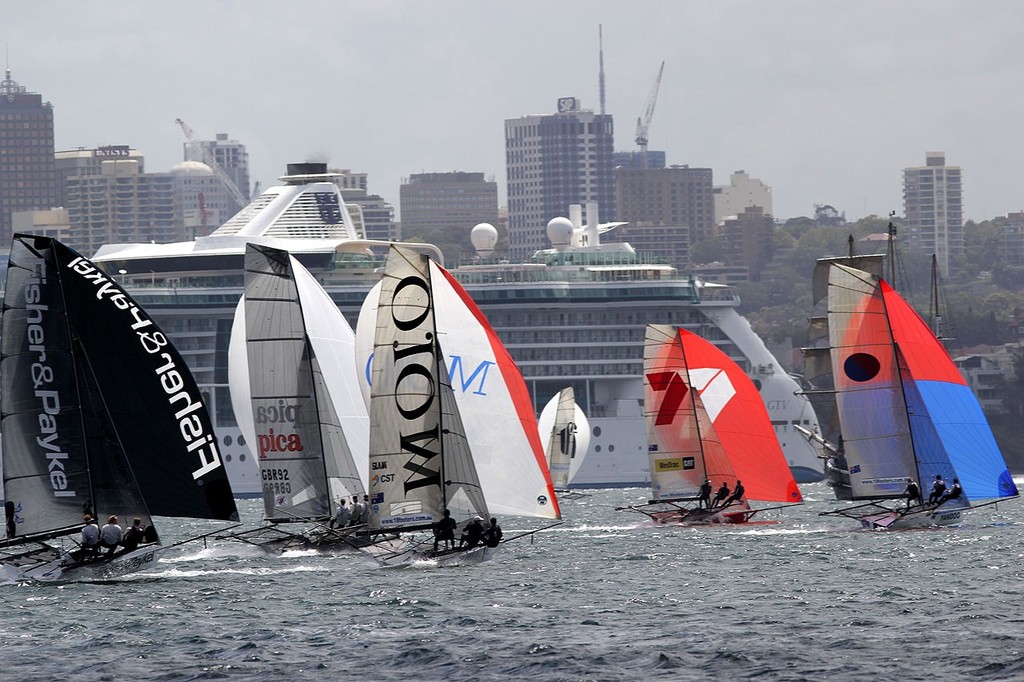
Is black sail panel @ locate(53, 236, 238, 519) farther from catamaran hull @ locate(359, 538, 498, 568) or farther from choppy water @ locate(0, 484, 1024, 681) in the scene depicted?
catamaran hull @ locate(359, 538, 498, 568)

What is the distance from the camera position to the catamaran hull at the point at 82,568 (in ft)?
95.7

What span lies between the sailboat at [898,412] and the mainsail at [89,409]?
41.4ft

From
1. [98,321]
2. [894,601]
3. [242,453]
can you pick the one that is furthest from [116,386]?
[242,453]

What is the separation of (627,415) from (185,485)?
4772 cm

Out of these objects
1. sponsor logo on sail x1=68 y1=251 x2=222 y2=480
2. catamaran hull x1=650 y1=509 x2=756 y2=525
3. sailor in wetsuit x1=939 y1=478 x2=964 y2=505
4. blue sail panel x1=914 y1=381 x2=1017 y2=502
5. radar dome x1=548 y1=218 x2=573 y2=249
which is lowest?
catamaran hull x1=650 y1=509 x2=756 y2=525

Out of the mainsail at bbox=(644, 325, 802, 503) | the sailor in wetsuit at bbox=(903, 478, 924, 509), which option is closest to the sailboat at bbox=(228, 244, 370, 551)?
the mainsail at bbox=(644, 325, 802, 503)

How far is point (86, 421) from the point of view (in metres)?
29.7

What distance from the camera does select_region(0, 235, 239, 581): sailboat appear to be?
2944 centimetres

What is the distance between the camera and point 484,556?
3097cm

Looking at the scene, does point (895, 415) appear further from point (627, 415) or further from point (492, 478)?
point (627, 415)

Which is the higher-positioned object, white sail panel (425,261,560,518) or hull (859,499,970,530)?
white sail panel (425,261,560,518)

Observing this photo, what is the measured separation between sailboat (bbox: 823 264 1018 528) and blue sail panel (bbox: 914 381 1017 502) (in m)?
0.02

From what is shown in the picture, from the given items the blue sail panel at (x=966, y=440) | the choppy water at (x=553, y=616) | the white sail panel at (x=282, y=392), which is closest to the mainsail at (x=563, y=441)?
the blue sail panel at (x=966, y=440)

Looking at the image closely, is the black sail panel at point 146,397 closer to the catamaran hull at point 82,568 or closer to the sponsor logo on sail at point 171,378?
the sponsor logo on sail at point 171,378
